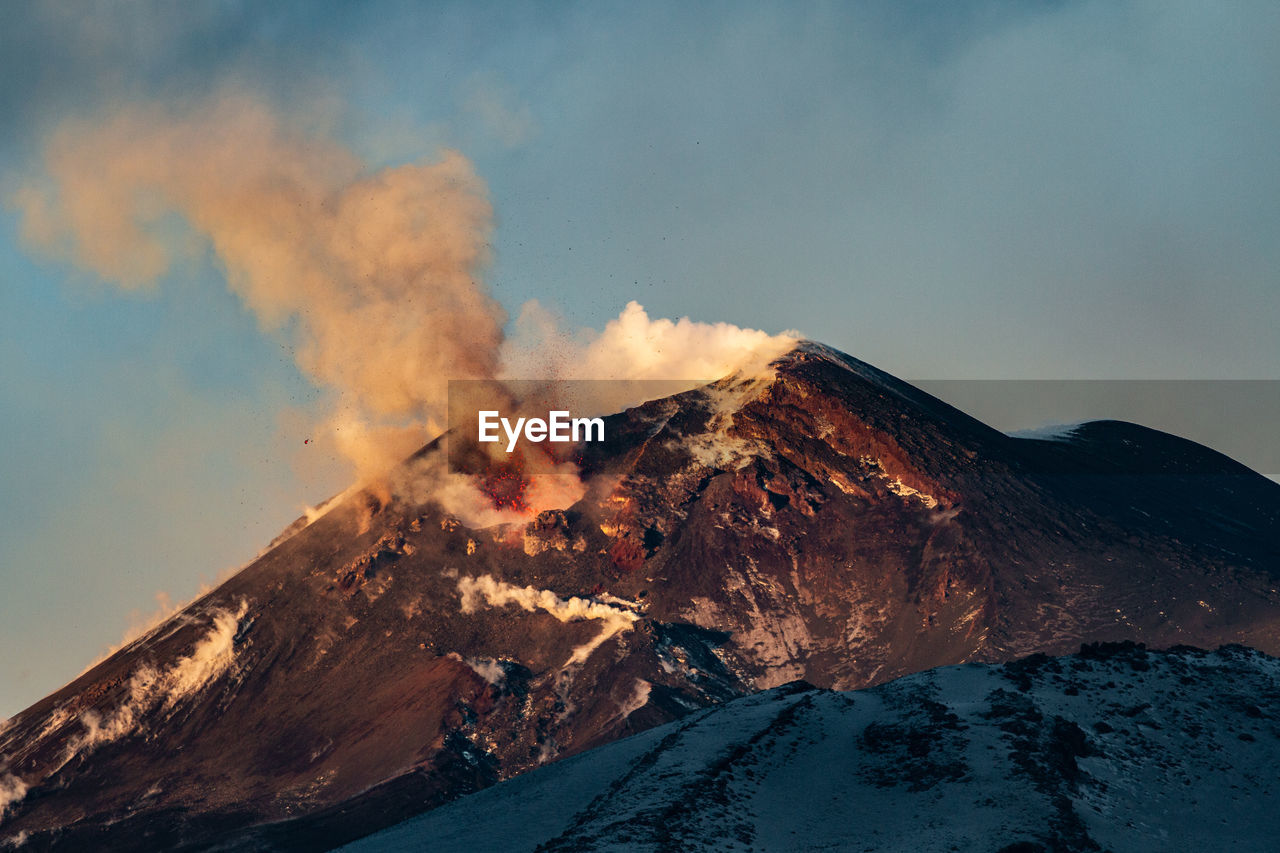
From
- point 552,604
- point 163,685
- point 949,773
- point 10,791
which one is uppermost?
point 552,604

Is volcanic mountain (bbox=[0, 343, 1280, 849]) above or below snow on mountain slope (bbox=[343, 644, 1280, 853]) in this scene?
above

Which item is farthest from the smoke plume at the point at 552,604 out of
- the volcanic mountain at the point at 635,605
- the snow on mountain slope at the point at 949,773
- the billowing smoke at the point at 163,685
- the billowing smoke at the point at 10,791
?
the snow on mountain slope at the point at 949,773

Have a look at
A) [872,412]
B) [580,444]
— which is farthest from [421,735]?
[872,412]

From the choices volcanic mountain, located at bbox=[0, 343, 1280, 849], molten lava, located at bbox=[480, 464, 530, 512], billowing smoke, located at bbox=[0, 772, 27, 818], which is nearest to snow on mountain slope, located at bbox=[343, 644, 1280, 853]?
volcanic mountain, located at bbox=[0, 343, 1280, 849]

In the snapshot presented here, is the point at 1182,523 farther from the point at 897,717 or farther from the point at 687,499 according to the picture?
the point at 897,717

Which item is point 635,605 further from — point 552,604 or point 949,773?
point 949,773

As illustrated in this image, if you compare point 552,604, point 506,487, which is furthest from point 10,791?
point 506,487

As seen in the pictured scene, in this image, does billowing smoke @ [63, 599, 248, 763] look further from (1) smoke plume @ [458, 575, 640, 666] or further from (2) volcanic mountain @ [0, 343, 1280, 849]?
(1) smoke plume @ [458, 575, 640, 666]
